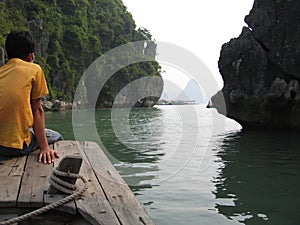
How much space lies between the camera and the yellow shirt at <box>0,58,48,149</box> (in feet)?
9.12

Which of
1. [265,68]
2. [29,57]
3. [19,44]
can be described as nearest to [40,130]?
[29,57]

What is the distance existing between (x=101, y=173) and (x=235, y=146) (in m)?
8.83

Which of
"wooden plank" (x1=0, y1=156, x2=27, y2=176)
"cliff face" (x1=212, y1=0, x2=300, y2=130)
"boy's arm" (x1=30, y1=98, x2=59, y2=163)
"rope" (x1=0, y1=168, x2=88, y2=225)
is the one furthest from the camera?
"cliff face" (x1=212, y1=0, x2=300, y2=130)

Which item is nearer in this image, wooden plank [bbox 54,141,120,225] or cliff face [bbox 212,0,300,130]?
wooden plank [bbox 54,141,120,225]

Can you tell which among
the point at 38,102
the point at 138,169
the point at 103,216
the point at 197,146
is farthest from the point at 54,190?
the point at 197,146

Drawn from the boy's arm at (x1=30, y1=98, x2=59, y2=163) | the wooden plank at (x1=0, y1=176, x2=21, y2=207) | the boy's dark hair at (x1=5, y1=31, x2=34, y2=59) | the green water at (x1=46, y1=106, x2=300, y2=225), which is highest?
the boy's dark hair at (x1=5, y1=31, x2=34, y2=59)

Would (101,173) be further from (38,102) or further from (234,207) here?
(234,207)

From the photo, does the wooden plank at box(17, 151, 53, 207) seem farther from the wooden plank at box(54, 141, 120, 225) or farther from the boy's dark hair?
the boy's dark hair

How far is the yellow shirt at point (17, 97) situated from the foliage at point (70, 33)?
112ft

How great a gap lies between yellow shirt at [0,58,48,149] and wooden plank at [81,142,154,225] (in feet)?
2.27

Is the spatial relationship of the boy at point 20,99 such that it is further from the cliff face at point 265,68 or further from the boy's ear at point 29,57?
the cliff face at point 265,68

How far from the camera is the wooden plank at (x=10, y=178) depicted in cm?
203

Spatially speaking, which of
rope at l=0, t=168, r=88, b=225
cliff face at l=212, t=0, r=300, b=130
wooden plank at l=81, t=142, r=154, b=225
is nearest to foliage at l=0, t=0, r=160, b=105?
cliff face at l=212, t=0, r=300, b=130

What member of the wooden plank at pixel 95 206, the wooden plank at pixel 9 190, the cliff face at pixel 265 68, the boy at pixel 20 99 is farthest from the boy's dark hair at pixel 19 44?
the cliff face at pixel 265 68
